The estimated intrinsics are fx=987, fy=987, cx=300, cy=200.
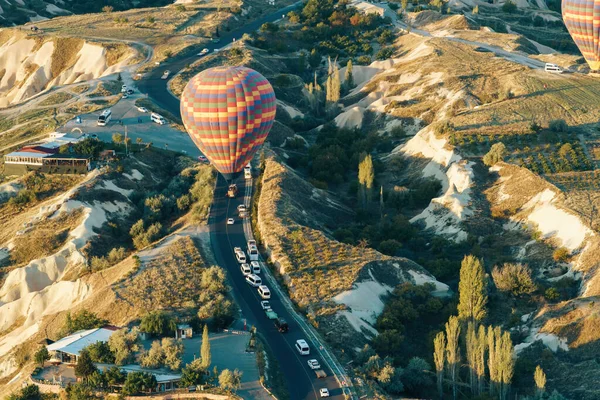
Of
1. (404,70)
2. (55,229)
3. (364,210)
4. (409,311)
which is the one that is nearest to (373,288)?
(409,311)

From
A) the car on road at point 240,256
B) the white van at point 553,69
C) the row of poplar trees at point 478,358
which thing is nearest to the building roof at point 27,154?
the car on road at point 240,256

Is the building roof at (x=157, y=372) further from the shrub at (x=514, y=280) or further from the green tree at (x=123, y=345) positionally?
the shrub at (x=514, y=280)

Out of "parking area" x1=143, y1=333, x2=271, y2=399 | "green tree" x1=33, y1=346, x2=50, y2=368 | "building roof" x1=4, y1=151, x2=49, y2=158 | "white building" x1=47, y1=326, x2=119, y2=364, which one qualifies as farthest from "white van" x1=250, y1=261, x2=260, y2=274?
"building roof" x1=4, y1=151, x2=49, y2=158

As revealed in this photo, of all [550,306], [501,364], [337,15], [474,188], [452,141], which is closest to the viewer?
[501,364]

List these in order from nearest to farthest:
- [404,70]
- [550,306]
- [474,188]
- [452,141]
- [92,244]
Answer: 1. [550,306]
2. [92,244]
3. [474,188]
4. [452,141]
5. [404,70]

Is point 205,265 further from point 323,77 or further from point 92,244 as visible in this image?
point 323,77

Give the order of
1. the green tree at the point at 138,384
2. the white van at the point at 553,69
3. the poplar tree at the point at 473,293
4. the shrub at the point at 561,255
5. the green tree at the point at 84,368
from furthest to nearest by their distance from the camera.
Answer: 1. the white van at the point at 553,69
2. the shrub at the point at 561,255
3. the poplar tree at the point at 473,293
4. the green tree at the point at 84,368
5. the green tree at the point at 138,384
